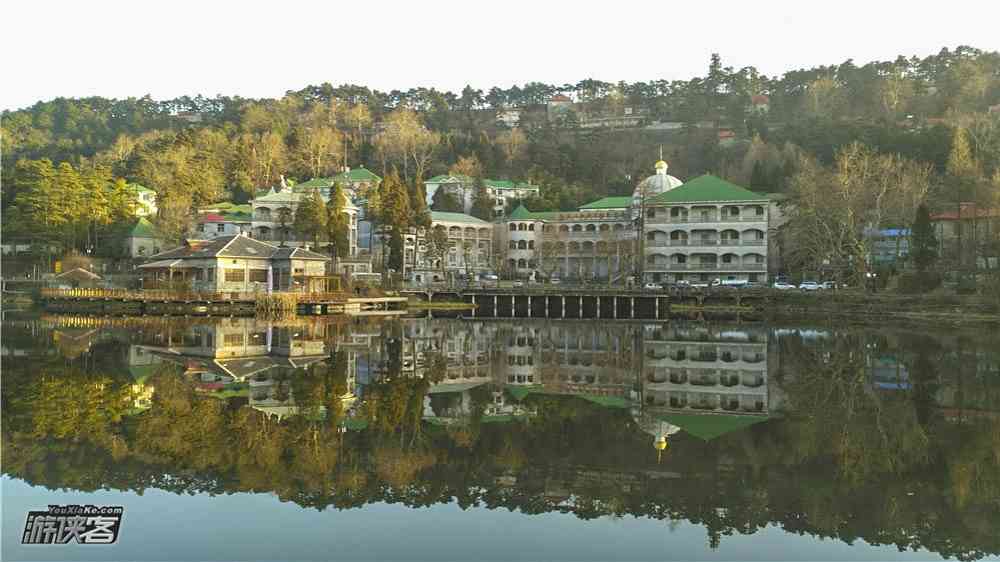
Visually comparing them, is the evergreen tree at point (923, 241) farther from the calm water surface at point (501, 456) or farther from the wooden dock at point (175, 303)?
the wooden dock at point (175, 303)

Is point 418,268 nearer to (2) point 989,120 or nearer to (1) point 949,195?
(1) point 949,195

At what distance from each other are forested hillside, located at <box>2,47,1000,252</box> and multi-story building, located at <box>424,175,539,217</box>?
2287mm

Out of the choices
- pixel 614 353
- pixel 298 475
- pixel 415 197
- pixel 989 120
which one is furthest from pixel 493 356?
pixel 989 120

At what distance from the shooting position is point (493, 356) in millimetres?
26172

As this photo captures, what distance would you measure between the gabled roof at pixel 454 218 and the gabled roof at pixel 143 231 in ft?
69.8

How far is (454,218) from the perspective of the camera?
65.9 m

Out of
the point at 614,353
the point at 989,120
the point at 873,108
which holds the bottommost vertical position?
the point at 614,353

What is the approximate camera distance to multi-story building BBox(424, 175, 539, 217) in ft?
242

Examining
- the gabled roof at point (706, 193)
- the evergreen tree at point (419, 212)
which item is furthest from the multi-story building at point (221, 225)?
the gabled roof at point (706, 193)

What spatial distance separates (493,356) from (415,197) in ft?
109

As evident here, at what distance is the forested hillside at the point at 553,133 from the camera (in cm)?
6894

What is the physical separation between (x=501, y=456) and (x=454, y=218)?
2154 inches

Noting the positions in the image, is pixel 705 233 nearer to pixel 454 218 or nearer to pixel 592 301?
pixel 592 301

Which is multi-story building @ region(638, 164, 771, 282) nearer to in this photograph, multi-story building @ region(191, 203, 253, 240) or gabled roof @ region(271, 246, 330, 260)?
gabled roof @ region(271, 246, 330, 260)
